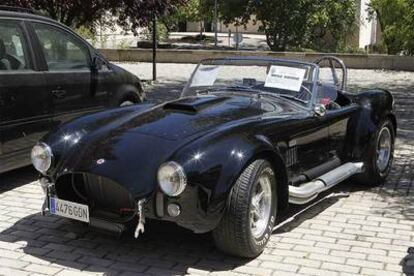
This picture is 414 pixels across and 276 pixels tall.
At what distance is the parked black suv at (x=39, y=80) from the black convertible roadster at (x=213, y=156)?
49.5 inches

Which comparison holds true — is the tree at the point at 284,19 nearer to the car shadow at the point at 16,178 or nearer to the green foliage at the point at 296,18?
the green foliage at the point at 296,18

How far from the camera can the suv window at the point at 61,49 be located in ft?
22.8

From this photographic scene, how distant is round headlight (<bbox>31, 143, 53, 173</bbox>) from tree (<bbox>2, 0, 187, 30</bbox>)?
747cm

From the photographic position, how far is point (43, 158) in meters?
4.93

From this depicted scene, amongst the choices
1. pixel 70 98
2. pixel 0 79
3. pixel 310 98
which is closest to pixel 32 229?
pixel 0 79

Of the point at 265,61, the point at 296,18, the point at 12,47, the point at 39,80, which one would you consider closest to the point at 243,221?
the point at 265,61

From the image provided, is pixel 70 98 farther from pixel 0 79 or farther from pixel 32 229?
pixel 32 229

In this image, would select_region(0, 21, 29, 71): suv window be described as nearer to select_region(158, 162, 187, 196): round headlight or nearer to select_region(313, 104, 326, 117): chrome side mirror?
select_region(158, 162, 187, 196): round headlight

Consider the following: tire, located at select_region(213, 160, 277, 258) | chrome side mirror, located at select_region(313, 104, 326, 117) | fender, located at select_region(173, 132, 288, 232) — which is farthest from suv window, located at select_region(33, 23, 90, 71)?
tire, located at select_region(213, 160, 277, 258)

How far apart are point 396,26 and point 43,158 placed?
18765 millimetres

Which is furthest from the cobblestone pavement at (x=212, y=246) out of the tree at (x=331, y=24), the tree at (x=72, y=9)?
the tree at (x=331, y=24)

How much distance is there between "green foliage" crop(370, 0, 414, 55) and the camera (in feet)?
68.3

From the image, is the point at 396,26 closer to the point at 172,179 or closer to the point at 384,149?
the point at 384,149

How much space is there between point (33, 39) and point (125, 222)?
120 inches
